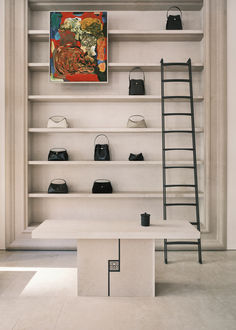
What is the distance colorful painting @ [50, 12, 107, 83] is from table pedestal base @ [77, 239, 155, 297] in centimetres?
249

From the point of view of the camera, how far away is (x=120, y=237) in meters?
2.81

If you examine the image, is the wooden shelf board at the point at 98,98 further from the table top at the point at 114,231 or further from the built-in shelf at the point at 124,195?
the table top at the point at 114,231

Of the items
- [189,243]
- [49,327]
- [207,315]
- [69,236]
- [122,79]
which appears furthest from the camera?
[122,79]

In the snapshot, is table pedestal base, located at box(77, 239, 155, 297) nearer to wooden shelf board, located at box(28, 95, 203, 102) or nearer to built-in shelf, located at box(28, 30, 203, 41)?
wooden shelf board, located at box(28, 95, 203, 102)

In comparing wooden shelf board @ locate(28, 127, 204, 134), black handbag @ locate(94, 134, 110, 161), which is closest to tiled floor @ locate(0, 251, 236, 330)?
black handbag @ locate(94, 134, 110, 161)

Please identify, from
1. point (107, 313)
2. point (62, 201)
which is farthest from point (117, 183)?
point (107, 313)

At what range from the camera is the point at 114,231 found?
2.85m

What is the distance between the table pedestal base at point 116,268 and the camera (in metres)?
2.92

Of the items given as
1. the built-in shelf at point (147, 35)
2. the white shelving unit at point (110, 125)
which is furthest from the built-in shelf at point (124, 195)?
the built-in shelf at point (147, 35)

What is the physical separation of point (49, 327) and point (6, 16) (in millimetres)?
4059

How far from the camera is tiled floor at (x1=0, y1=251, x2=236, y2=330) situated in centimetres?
244

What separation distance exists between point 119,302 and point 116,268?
0.30 metres

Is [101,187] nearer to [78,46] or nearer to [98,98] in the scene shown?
[98,98]

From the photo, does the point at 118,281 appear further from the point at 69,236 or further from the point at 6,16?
the point at 6,16
